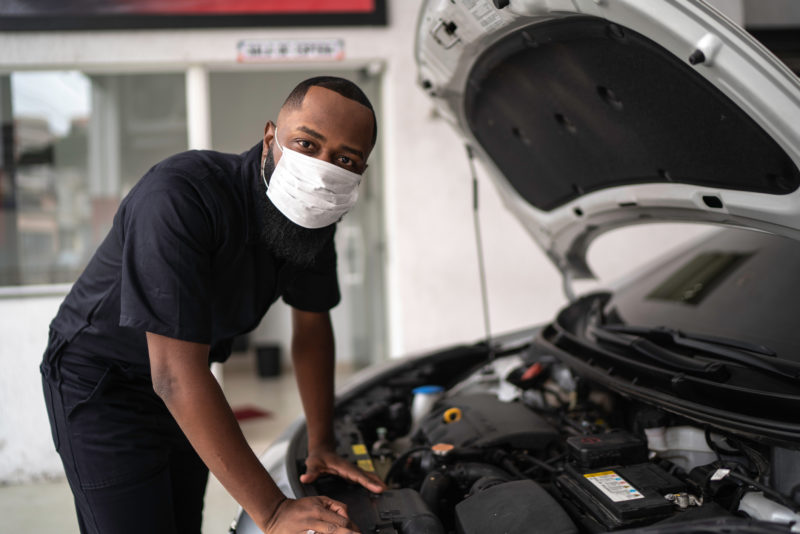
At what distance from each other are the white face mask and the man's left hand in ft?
1.88

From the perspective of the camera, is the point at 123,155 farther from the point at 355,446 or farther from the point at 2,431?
the point at 355,446

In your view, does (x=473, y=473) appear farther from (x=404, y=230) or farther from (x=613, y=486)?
(x=404, y=230)

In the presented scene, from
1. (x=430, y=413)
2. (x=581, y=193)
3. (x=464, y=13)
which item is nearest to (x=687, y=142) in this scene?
(x=581, y=193)

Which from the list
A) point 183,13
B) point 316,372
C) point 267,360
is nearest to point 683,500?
point 316,372

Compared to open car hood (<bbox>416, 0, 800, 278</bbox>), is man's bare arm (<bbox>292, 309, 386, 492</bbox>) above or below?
below

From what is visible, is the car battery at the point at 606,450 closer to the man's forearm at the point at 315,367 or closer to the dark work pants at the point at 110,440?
the man's forearm at the point at 315,367

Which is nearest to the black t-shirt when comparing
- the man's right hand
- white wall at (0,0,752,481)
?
the man's right hand

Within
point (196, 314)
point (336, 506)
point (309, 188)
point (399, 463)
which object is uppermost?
point (309, 188)

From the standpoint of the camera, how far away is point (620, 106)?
1.41m

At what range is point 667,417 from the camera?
1.49 m

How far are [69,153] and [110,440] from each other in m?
3.20

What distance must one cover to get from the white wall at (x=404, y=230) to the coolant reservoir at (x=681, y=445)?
8.08 feet

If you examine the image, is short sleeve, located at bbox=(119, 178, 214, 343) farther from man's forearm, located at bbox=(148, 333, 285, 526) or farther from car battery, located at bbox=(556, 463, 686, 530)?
car battery, located at bbox=(556, 463, 686, 530)

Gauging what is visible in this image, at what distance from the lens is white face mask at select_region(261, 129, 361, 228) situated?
1.30m
